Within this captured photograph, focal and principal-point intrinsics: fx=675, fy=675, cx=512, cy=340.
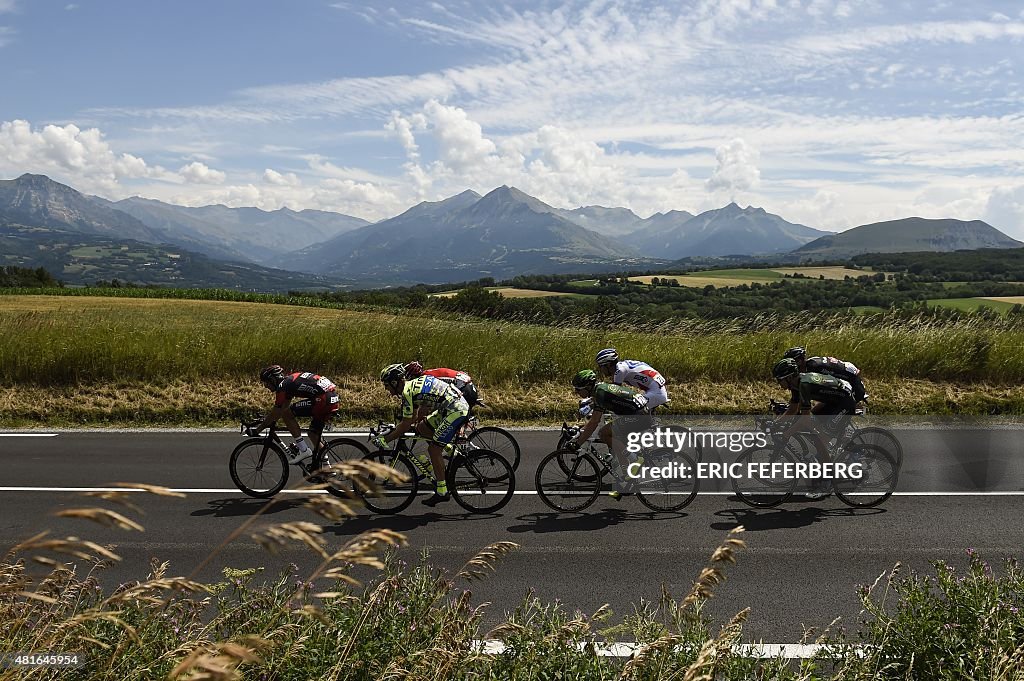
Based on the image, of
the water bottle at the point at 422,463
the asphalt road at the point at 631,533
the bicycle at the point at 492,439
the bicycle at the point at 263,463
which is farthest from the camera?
the bicycle at the point at 492,439

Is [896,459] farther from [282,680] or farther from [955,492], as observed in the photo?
[282,680]

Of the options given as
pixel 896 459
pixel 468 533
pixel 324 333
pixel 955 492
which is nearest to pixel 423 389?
pixel 468 533

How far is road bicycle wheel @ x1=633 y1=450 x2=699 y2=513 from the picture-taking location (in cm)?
822

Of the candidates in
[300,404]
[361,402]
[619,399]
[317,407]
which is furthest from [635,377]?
[361,402]

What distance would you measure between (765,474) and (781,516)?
1.97ft

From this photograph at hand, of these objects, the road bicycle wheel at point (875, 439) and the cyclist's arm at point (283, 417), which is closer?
the road bicycle wheel at point (875, 439)

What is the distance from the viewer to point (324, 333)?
52.5ft

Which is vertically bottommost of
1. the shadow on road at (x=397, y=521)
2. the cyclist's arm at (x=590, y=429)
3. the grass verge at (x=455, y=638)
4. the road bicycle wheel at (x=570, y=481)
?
the shadow on road at (x=397, y=521)

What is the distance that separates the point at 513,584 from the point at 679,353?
10199 millimetres

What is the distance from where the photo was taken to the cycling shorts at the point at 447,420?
326 inches

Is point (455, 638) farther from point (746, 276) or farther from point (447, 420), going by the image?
point (746, 276)

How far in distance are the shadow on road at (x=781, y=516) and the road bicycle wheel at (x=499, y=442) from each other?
3.01 meters

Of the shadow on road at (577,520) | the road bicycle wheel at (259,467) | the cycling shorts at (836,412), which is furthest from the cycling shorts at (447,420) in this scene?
the cycling shorts at (836,412)

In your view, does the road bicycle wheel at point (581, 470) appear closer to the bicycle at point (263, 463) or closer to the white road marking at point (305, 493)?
the white road marking at point (305, 493)
